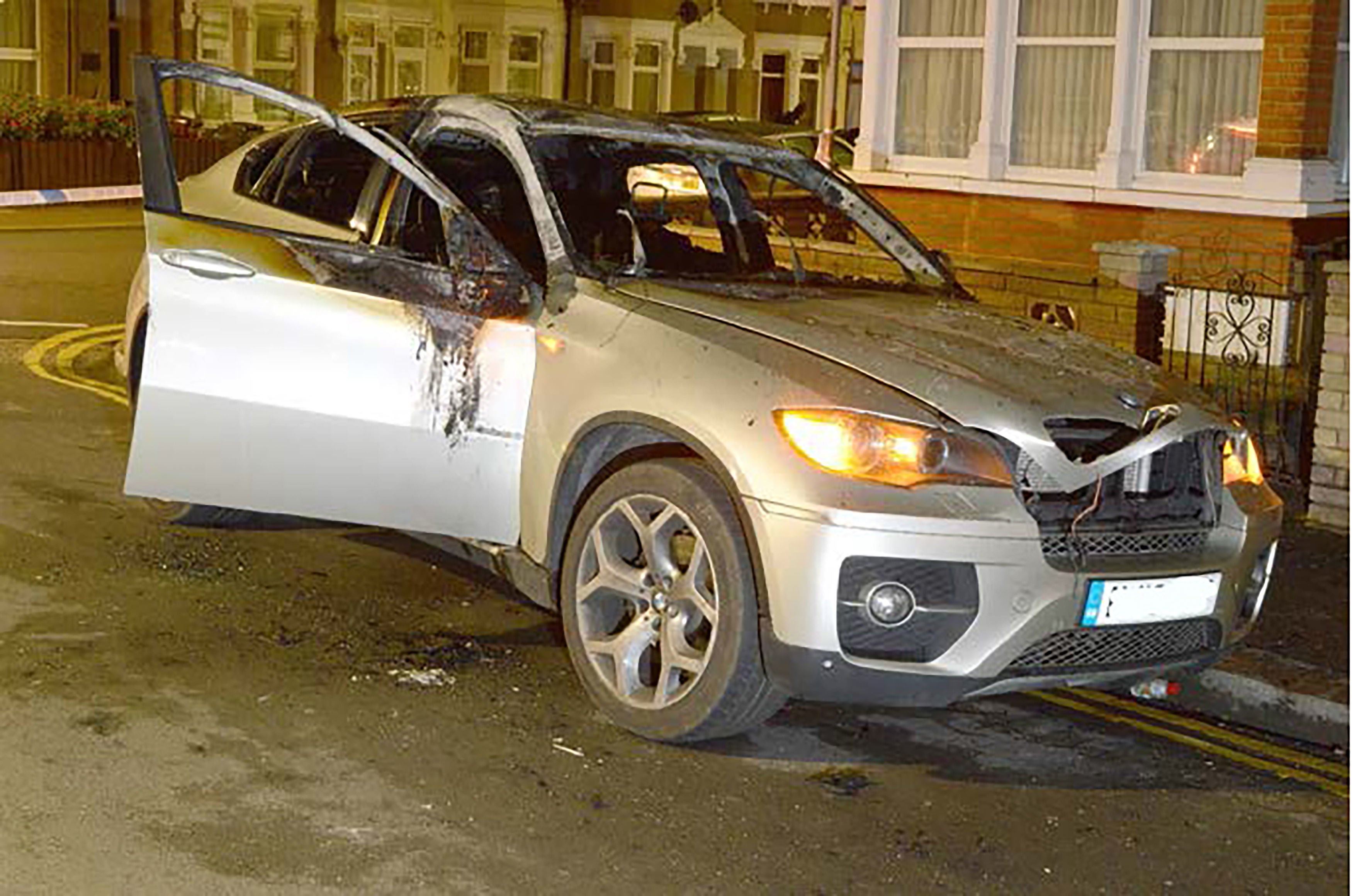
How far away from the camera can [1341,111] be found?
41.5 feet

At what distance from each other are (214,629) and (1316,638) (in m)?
3.79

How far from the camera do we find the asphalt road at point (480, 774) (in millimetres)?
4793

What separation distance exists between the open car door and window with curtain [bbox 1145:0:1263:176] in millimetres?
7966

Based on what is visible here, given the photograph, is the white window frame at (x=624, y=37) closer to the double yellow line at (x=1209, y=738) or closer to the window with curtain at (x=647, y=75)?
the window with curtain at (x=647, y=75)

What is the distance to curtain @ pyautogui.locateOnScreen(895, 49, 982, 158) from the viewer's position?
14.4m

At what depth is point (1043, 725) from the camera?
6211mm

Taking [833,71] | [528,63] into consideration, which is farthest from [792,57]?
[833,71]

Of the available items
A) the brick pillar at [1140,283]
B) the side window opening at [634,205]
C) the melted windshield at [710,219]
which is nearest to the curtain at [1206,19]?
the brick pillar at [1140,283]

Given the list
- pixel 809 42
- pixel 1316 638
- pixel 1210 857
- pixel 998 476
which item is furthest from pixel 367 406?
pixel 809 42

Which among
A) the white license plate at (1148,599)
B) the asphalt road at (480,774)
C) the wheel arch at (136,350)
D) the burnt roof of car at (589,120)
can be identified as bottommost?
the asphalt road at (480,774)

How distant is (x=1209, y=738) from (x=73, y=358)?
8004 mm

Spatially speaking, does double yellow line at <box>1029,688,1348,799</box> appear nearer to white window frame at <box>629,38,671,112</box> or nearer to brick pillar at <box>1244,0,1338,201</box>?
brick pillar at <box>1244,0,1338,201</box>

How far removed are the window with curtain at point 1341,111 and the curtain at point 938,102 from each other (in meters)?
2.55

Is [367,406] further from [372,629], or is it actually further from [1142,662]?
[1142,662]
